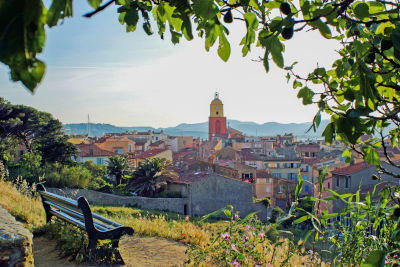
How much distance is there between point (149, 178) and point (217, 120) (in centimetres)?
6341

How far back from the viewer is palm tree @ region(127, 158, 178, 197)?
80.1ft

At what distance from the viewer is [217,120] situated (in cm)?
8738

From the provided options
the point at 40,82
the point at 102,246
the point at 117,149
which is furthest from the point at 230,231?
the point at 117,149

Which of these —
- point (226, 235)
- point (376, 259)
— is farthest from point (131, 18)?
point (226, 235)

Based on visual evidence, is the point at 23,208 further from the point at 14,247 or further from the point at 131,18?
the point at 131,18

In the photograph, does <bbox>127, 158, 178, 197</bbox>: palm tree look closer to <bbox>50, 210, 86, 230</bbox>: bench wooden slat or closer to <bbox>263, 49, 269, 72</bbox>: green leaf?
<bbox>50, 210, 86, 230</bbox>: bench wooden slat

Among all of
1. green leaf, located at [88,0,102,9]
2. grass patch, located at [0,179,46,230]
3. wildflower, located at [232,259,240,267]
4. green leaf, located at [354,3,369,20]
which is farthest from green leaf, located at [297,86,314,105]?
grass patch, located at [0,179,46,230]

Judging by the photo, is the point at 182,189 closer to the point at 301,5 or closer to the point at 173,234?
the point at 173,234

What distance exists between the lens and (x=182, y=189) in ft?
83.8

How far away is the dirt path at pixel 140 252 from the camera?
4.77 meters

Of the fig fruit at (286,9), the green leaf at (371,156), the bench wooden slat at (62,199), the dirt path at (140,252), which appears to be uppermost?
the fig fruit at (286,9)

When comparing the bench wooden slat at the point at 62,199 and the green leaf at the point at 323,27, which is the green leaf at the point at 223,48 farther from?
the bench wooden slat at the point at 62,199

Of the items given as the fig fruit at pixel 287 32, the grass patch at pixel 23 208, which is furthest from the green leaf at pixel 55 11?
the grass patch at pixel 23 208

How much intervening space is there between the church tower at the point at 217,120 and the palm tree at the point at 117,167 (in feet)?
187
